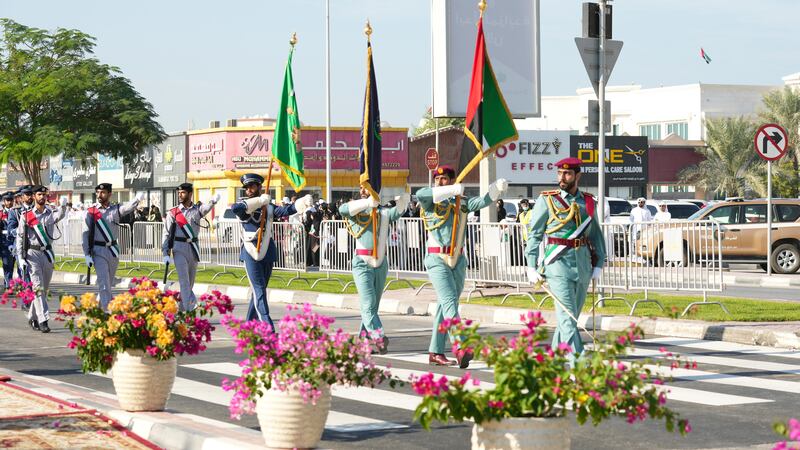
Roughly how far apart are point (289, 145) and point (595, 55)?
14.8 feet

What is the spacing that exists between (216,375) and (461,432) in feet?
13.1

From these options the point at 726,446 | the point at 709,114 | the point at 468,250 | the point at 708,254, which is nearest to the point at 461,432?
the point at 726,446

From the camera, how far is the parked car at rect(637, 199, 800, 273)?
27.7 metres

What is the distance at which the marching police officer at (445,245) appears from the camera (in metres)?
12.4

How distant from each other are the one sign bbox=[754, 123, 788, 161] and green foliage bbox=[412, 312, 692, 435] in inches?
720

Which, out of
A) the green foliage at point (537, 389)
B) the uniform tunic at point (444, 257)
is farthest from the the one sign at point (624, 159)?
the green foliage at point (537, 389)

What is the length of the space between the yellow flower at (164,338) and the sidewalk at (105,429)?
18.8 inches

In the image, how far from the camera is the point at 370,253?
1357 cm

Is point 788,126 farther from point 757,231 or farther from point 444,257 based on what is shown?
point 444,257

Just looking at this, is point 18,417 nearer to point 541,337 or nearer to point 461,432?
point 461,432

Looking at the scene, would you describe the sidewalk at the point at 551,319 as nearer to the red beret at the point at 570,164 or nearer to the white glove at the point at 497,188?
the red beret at the point at 570,164

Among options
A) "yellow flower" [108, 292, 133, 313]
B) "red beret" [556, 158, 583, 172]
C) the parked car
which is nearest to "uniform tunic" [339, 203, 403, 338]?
"red beret" [556, 158, 583, 172]

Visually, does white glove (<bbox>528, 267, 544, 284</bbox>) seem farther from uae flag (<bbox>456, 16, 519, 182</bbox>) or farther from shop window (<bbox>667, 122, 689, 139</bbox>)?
shop window (<bbox>667, 122, 689, 139</bbox>)

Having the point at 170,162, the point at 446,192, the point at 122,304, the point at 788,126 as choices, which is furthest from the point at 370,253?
the point at 788,126
